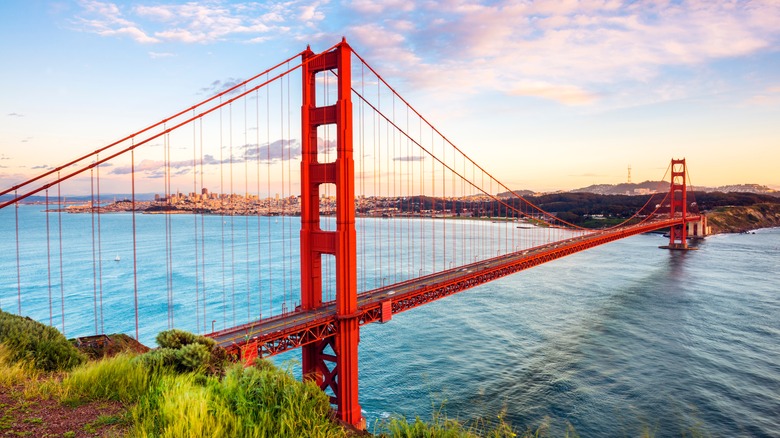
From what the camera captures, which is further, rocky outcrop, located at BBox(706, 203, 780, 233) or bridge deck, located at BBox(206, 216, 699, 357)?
rocky outcrop, located at BBox(706, 203, 780, 233)

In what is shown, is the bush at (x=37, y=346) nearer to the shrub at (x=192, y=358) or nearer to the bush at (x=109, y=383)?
the bush at (x=109, y=383)

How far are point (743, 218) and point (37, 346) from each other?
477 feet

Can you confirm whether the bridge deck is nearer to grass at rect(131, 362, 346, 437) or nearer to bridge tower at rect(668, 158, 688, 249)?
grass at rect(131, 362, 346, 437)

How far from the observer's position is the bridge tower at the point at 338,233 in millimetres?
18500

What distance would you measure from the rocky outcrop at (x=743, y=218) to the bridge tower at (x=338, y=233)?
115142 millimetres

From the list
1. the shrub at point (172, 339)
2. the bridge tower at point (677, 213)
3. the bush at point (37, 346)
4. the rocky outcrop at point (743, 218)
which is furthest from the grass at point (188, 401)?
the rocky outcrop at point (743, 218)

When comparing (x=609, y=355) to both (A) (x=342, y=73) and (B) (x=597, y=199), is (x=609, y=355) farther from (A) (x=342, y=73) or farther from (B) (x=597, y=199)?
(B) (x=597, y=199)

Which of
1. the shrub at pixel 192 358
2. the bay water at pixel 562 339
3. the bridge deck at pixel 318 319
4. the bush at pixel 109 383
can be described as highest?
the bush at pixel 109 383

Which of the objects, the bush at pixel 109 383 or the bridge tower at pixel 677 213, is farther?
the bridge tower at pixel 677 213

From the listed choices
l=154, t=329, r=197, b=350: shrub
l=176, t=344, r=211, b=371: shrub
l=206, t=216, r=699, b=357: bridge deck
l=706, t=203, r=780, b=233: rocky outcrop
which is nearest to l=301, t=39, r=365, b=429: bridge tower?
l=206, t=216, r=699, b=357: bridge deck

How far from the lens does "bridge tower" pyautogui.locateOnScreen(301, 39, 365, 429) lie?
18.5 m

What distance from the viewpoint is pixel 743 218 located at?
11262 centimetres

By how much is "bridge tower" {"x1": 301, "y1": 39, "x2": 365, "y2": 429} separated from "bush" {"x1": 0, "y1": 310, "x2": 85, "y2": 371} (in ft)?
34.9

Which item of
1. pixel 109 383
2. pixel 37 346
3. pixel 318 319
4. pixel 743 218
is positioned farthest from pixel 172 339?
pixel 743 218
